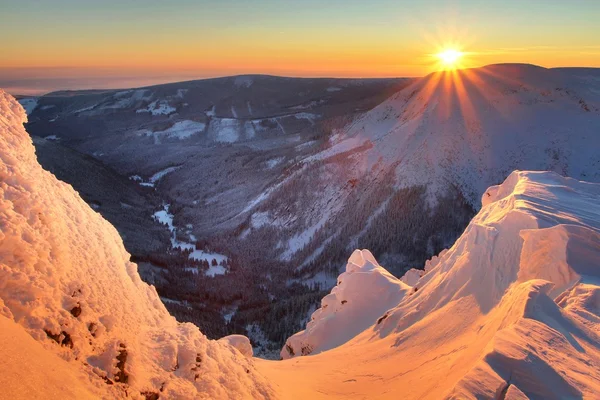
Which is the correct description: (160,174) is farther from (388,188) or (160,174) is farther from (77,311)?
(77,311)

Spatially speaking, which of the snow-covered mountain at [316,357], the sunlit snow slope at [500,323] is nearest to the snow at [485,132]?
the sunlit snow slope at [500,323]

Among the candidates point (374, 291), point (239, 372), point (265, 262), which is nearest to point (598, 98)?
point (265, 262)

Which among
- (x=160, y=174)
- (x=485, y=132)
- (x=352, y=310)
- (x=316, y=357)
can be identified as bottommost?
(x=160, y=174)

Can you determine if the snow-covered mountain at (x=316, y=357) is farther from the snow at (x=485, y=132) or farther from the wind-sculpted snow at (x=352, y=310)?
the snow at (x=485, y=132)

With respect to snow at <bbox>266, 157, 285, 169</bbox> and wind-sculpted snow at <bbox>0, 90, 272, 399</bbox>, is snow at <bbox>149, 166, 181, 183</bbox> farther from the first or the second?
wind-sculpted snow at <bbox>0, 90, 272, 399</bbox>

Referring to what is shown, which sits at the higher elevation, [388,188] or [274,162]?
[388,188]

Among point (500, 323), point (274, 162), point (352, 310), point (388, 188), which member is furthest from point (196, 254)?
point (500, 323)
